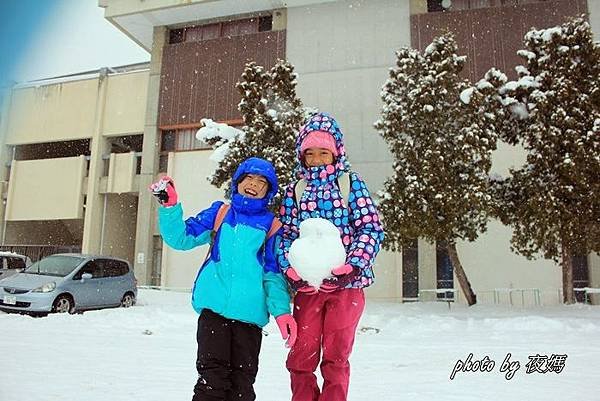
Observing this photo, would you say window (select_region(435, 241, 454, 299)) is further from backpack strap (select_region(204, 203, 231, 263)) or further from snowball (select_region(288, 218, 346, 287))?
snowball (select_region(288, 218, 346, 287))

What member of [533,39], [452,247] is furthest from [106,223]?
[533,39]

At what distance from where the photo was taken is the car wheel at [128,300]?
472 inches

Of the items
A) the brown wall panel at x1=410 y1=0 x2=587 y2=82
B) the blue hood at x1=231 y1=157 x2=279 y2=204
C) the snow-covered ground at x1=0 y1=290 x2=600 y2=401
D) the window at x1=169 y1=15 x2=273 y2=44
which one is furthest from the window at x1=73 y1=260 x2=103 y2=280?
the brown wall panel at x1=410 y1=0 x2=587 y2=82

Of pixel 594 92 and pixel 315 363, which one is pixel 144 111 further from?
pixel 315 363

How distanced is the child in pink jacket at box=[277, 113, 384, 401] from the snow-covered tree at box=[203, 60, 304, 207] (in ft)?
31.4

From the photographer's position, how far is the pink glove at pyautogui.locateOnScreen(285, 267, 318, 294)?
2.51 metres

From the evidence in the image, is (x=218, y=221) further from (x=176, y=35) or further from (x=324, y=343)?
(x=176, y=35)

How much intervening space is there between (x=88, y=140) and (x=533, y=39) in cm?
1769

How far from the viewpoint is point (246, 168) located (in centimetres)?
275

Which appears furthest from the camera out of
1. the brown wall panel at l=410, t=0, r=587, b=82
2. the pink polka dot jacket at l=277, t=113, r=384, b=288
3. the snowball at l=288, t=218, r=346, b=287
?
the brown wall panel at l=410, t=0, r=587, b=82

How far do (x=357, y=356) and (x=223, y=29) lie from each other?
55.0 ft

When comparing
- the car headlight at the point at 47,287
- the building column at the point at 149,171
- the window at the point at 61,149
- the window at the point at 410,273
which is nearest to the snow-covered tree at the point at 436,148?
the window at the point at 410,273

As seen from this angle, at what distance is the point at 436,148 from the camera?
1084 centimetres

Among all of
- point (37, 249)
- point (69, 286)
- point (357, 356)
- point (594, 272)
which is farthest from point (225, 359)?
point (37, 249)
